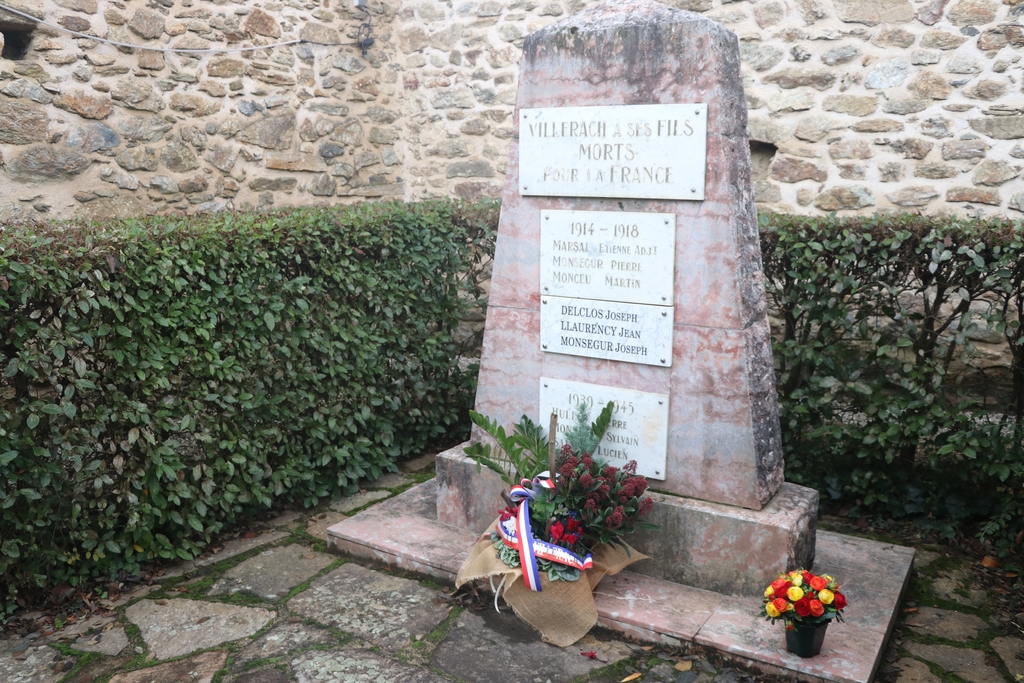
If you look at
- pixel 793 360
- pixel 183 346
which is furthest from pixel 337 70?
pixel 793 360

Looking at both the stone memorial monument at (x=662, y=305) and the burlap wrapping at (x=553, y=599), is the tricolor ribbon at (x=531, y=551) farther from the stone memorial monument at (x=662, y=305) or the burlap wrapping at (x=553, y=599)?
the stone memorial monument at (x=662, y=305)

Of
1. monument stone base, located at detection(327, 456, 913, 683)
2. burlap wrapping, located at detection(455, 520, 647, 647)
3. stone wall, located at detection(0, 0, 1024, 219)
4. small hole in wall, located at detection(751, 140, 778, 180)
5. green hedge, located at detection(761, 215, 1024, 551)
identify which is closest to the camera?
monument stone base, located at detection(327, 456, 913, 683)

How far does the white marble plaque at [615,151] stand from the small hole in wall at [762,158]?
283 centimetres

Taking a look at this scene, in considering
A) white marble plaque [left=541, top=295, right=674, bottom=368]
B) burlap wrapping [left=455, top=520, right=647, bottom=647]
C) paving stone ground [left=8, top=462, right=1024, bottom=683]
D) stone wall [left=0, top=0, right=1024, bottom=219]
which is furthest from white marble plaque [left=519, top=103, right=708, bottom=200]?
stone wall [left=0, top=0, right=1024, bottom=219]

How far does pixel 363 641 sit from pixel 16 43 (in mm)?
4149

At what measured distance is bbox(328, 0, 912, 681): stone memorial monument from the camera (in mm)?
2631

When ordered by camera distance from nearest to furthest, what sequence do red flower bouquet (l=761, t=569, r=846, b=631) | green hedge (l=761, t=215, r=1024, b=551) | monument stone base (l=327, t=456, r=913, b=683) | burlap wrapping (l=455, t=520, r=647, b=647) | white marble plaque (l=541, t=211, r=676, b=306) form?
red flower bouquet (l=761, t=569, r=846, b=631), monument stone base (l=327, t=456, r=913, b=683), burlap wrapping (l=455, t=520, r=647, b=647), white marble plaque (l=541, t=211, r=676, b=306), green hedge (l=761, t=215, r=1024, b=551)

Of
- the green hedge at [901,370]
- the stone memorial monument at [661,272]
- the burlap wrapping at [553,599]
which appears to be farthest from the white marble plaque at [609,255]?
the green hedge at [901,370]

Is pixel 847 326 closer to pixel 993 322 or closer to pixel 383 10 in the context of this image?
pixel 993 322

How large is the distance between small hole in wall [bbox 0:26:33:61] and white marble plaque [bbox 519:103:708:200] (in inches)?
135

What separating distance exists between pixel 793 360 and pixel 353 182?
4188mm

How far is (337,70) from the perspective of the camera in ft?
20.9

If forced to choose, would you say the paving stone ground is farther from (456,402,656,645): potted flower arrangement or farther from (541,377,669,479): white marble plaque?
(541,377,669,479): white marble plaque

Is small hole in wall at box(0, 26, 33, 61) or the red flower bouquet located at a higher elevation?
small hole in wall at box(0, 26, 33, 61)
